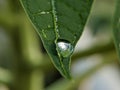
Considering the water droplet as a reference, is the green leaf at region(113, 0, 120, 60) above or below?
below

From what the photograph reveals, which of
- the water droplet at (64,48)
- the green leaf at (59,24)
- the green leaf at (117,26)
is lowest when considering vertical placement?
the green leaf at (117,26)

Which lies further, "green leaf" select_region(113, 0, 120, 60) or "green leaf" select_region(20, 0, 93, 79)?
"green leaf" select_region(113, 0, 120, 60)

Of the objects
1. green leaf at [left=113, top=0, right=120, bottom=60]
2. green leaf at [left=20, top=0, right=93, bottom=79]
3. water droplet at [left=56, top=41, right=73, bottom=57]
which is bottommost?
green leaf at [left=113, top=0, right=120, bottom=60]

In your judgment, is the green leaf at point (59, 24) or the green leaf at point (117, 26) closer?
the green leaf at point (59, 24)

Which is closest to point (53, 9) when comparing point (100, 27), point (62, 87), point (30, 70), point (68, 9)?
point (68, 9)

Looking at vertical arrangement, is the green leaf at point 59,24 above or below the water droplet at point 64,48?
above

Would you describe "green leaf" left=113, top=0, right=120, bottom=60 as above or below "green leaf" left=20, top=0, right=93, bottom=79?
below

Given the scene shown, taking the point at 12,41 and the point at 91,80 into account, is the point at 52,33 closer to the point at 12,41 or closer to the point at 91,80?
the point at 12,41
